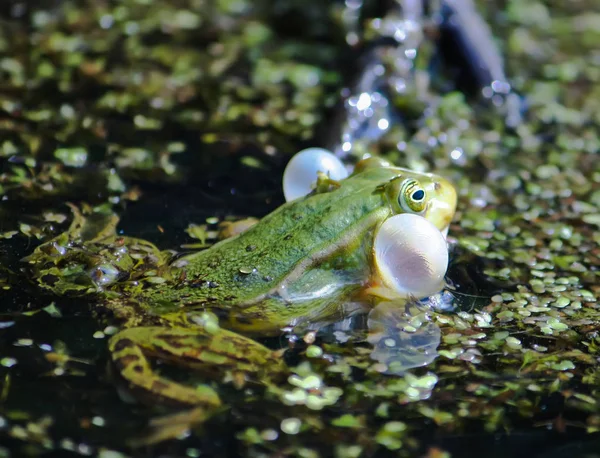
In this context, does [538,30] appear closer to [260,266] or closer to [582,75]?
[582,75]

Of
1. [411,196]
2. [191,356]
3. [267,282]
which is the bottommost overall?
[191,356]

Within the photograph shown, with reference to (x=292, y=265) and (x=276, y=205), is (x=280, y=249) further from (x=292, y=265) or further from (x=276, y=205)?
(x=276, y=205)

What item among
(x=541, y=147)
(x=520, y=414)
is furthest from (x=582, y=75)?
(x=520, y=414)

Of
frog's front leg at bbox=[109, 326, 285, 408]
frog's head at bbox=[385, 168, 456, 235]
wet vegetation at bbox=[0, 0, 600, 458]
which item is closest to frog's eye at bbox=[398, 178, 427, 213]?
frog's head at bbox=[385, 168, 456, 235]

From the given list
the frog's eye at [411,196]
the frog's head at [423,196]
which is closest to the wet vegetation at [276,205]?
the frog's head at [423,196]

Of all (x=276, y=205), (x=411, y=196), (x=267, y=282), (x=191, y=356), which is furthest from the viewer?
(x=276, y=205)

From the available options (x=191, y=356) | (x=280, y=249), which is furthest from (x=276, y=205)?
(x=191, y=356)

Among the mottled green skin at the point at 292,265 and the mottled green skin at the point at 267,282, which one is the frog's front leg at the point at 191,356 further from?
the mottled green skin at the point at 292,265
